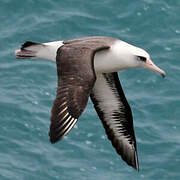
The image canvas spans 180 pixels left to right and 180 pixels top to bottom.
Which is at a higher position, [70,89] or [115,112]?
[70,89]

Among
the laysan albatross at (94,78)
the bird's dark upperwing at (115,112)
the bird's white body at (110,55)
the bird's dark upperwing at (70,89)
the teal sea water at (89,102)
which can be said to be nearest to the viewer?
the bird's dark upperwing at (70,89)

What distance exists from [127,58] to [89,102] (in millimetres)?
4303

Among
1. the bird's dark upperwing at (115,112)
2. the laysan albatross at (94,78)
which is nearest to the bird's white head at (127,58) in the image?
the laysan albatross at (94,78)

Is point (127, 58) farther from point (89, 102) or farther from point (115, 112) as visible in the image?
point (89, 102)

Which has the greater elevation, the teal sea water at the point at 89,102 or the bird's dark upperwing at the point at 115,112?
the bird's dark upperwing at the point at 115,112

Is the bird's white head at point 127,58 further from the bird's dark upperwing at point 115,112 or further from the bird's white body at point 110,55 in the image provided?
the bird's dark upperwing at point 115,112

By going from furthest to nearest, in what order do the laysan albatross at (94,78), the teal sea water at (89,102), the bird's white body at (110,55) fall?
1. the teal sea water at (89,102)
2. the bird's white body at (110,55)
3. the laysan albatross at (94,78)

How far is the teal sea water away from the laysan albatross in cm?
242

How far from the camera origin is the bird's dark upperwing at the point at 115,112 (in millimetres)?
13484

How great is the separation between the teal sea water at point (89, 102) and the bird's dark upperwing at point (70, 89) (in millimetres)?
4507

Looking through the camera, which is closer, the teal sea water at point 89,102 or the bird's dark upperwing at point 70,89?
the bird's dark upperwing at point 70,89

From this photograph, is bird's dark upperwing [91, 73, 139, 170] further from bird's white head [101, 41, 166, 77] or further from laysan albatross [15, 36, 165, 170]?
bird's white head [101, 41, 166, 77]

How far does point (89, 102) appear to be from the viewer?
16859 mm

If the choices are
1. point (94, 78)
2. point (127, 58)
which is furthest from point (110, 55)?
point (94, 78)
